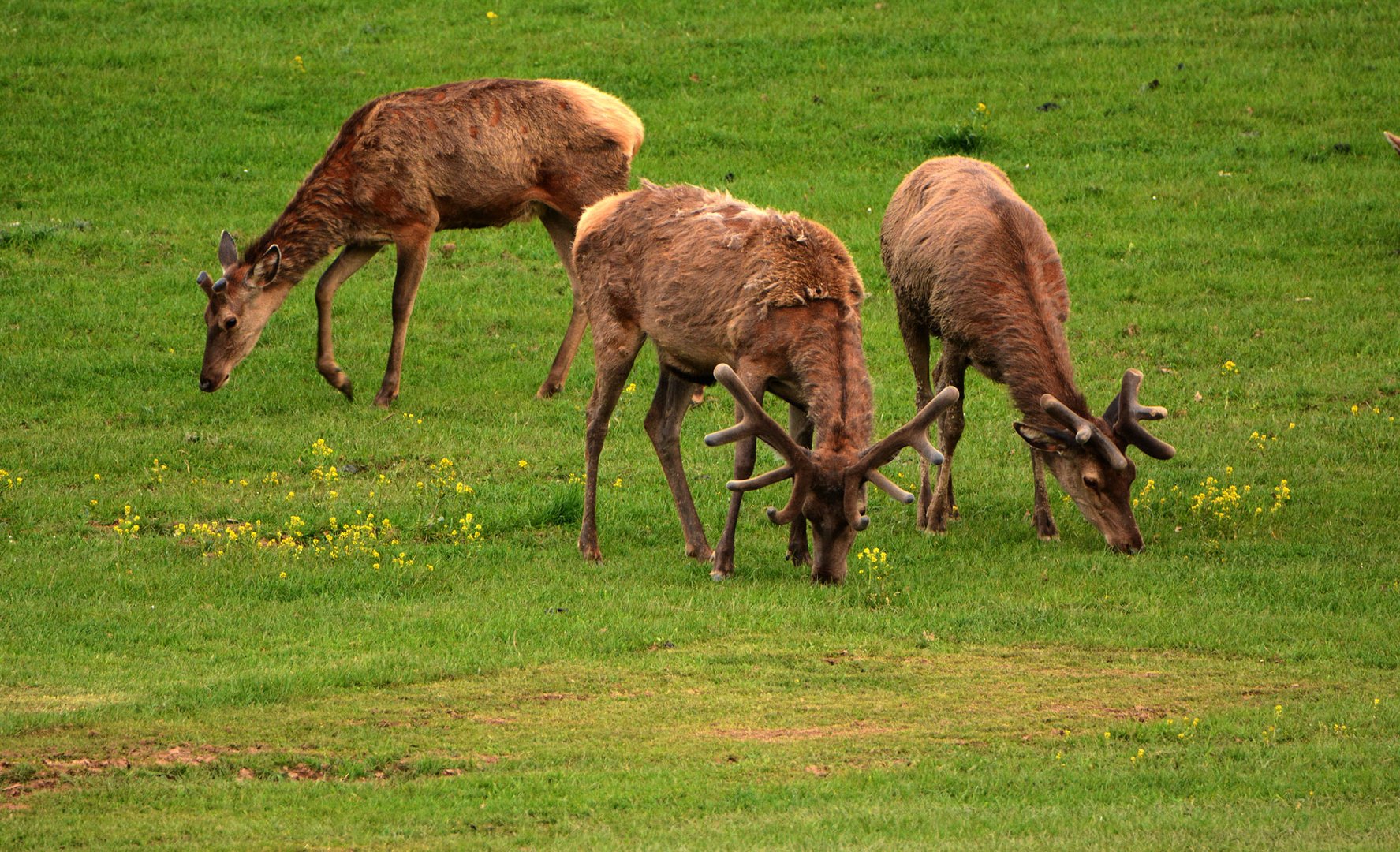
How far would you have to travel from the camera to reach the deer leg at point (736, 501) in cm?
1138

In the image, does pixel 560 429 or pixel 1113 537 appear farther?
pixel 560 429

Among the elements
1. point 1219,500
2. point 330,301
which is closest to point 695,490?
point 1219,500

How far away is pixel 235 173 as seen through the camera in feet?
71.5

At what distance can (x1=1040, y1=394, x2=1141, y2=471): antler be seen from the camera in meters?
11.7

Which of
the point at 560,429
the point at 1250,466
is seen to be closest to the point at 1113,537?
the point at 1250,466

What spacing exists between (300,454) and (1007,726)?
7641 millimetres

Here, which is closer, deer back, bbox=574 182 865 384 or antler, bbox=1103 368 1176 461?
deer back, bbox=574 182 865 384

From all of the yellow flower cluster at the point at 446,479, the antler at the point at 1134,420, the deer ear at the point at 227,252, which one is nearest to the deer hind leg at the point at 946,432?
the antler at the point at 1134,420

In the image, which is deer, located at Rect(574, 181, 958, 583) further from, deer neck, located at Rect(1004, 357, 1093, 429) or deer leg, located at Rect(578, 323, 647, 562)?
deer neck, located at Rect(1004, 357, 1093, 429)

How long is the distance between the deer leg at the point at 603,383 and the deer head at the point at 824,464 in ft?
5.24

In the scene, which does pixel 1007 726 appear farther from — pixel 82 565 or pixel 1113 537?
pixel 82 565

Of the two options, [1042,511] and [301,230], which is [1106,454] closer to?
[1042,511]

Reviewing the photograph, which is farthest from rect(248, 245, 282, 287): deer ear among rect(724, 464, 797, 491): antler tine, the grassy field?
rect(724, 464, 797, 491): antler tine

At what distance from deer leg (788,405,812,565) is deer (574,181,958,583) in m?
0.01
